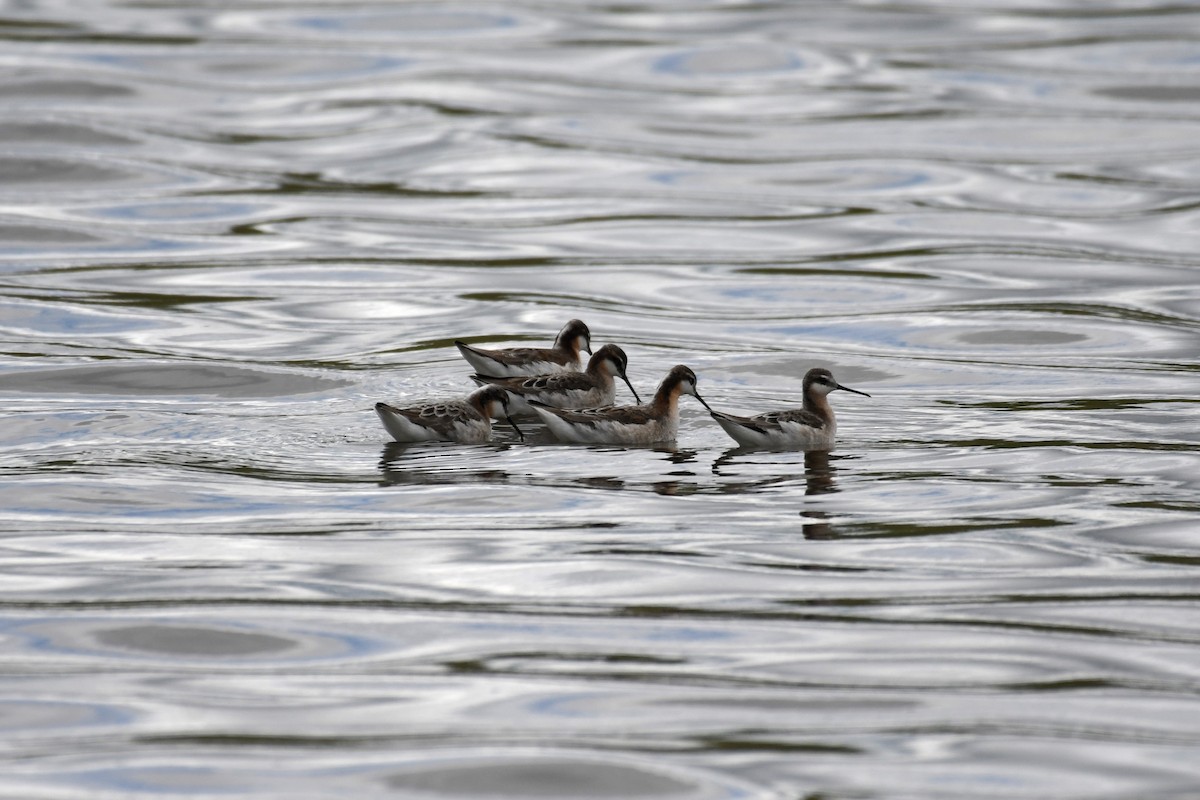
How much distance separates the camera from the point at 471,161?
31406mm

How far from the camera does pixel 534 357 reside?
61.6 ft

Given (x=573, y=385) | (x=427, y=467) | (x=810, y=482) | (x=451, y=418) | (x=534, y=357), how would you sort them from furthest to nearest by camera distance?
(x=534, y=357) < (x=573, y=385) < (x=451, y=418) < (x=427, y=467) < (x=810, y=482)

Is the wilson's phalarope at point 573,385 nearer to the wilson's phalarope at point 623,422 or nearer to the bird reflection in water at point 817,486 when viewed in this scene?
the wilson's phalarope at point 623,422

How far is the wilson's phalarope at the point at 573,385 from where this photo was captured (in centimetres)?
1798

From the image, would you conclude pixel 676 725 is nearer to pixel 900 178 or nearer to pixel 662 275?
pixel 662 275

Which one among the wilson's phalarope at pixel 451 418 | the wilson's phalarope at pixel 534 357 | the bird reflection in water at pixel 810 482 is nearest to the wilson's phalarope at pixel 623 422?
the wilson's phalarope at pixel 451 418

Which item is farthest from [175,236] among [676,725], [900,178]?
[676,725]

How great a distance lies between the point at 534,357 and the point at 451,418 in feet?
8.92

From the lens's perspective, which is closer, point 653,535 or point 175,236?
point 653,535

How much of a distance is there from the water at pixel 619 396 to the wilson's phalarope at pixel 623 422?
21.1 inches

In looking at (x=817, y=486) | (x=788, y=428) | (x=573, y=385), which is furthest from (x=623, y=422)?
(x=817, y=486)

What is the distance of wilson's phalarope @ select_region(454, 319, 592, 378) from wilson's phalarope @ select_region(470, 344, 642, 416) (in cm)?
13

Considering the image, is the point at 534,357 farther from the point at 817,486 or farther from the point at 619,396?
the point at 817,486

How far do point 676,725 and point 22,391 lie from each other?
35.8 ft
